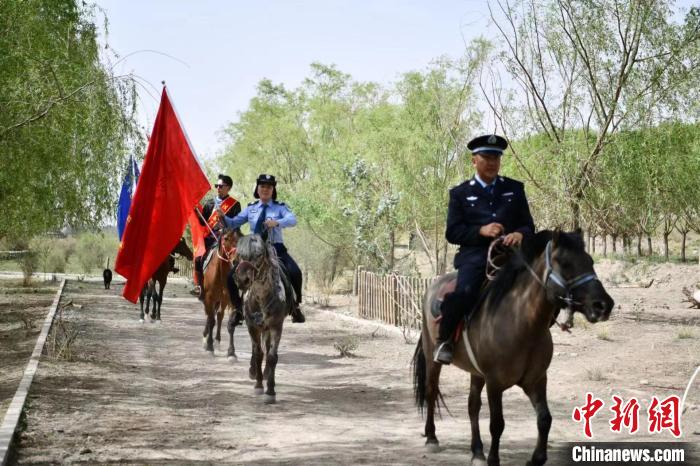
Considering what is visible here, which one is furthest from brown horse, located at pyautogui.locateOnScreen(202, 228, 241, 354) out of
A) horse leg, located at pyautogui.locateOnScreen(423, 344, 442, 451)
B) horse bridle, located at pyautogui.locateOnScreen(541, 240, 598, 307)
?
horse bridle, located at pyautogui.locateOnScreen(541, 240, 598, 307)

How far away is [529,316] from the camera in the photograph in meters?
6.95

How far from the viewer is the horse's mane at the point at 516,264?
276 inches

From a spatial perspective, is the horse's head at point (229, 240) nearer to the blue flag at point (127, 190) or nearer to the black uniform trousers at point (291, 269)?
the blue flag at point (127, 190)

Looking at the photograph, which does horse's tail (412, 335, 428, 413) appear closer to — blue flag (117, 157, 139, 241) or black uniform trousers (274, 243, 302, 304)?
black uniform trousers (274, 243, 302, 304)

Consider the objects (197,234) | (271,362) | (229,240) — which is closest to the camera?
(271,362)

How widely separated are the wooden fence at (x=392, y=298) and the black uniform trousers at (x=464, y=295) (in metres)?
10.5

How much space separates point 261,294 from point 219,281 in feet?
14.2

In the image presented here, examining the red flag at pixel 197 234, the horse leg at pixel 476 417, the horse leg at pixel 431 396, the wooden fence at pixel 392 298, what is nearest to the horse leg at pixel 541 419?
the horse leg at pixel 476 417

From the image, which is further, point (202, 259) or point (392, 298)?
point (392, 298)

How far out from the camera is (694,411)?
10031 millimetres

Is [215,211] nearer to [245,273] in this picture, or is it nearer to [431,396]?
[245,273]

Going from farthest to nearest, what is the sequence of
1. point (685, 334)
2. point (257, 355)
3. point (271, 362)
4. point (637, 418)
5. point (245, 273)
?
point (685, 334)
point (257, 355)
point (245, 273)
point (271, 362)
point (637, 418)

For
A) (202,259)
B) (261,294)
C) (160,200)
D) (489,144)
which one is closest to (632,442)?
(489,144)

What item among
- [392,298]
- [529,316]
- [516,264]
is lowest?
[392,298]
